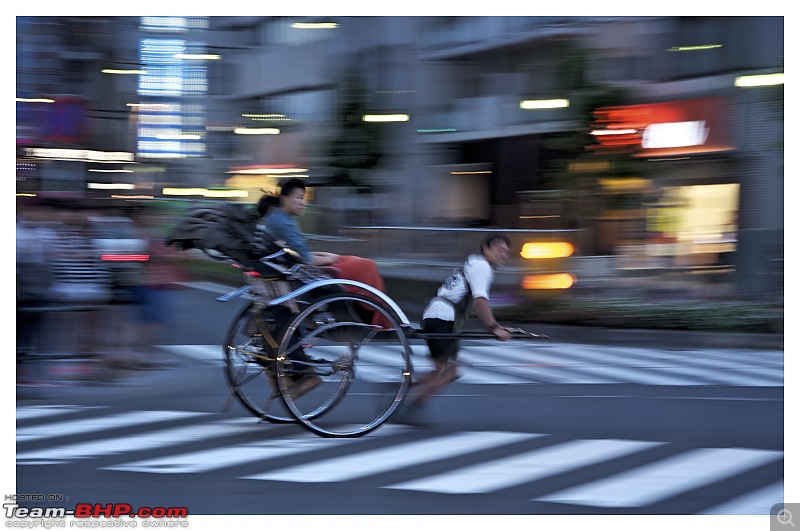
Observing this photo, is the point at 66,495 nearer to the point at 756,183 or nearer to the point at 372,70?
the point at 756,183

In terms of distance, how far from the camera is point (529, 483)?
5895 millimetres

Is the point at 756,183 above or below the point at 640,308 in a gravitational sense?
above

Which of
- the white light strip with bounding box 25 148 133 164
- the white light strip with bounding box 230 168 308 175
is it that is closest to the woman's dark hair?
the white light strip with bounding box 25 148 133 164

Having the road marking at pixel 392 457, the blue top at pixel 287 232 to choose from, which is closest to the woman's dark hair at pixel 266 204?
the blue top at pixel 287 232

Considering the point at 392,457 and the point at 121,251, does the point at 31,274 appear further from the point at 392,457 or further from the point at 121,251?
the point at 392,457

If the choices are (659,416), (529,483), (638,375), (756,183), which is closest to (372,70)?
(756,183)

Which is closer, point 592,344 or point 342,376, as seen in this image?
point 342,376

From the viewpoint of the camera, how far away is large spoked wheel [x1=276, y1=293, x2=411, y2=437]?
6.89m

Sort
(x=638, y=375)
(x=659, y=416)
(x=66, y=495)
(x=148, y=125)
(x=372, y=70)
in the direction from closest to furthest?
(x=66, y=495), (x=659, y=416), (x=638, y=375), (x=148, y=125), (x=372, y=70)

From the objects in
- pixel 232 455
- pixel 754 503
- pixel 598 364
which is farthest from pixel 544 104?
pixel 754 503

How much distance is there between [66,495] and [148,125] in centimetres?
1131

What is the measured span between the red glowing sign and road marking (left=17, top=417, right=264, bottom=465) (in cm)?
1068

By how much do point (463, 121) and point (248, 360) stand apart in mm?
19679
